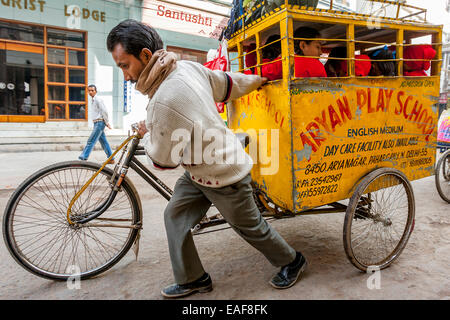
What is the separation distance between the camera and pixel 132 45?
166 centimetres

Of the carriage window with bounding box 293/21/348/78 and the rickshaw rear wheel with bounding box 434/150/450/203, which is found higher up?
the carriage window with bounding box 293/21/348/78

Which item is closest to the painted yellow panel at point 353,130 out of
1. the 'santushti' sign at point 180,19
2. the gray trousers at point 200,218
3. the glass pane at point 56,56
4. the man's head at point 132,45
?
the gray trousers at point 200,218

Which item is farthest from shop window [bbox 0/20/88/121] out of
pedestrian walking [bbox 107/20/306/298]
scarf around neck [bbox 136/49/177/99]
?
scarf around neck [bbox 136/49/177/99]

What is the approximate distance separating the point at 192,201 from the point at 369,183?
1142 millimetres

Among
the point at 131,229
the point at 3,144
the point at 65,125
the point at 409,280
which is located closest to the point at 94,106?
the point at 3,144

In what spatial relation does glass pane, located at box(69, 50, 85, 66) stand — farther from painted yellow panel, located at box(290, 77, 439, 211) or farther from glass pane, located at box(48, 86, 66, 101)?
painted yellow panel, located at box(290, 77, 439, 211)

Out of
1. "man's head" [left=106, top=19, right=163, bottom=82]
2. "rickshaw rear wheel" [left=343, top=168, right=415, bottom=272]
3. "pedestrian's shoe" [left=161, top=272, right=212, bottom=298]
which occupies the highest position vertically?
"man's head" [left=106, top=19, right=163, bottom=82]

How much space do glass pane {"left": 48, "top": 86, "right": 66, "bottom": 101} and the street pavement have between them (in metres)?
8.39

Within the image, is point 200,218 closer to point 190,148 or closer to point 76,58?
point 190,148

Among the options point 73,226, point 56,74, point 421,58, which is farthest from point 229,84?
point 56,74

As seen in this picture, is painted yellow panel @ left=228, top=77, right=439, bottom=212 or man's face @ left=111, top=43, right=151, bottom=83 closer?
man's face @ left=111, top=43, right=151, bottom=83

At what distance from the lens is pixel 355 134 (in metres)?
2.16

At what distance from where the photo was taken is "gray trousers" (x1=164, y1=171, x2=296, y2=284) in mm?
1861

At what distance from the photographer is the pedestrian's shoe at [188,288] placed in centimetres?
199
